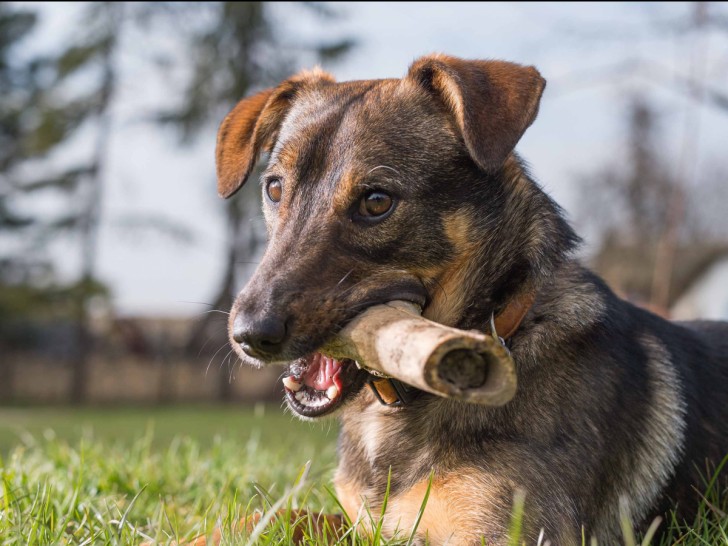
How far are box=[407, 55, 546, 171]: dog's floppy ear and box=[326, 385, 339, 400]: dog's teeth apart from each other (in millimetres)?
1090

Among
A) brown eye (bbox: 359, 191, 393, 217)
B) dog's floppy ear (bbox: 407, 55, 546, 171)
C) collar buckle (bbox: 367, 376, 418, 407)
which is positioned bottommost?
collar buckle (bbox: 367, 376, 418, 407)

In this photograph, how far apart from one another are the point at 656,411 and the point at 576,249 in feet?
2.66

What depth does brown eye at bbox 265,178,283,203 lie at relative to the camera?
12.3 ft

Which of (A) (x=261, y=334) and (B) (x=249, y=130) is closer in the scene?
(A) (x=261, y=334)

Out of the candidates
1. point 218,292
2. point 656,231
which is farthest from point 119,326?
point 656,231

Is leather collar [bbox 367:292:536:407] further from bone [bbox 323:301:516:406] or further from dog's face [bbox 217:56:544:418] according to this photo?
bone [bbox 323:301:516:406]

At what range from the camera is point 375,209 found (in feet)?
11.1

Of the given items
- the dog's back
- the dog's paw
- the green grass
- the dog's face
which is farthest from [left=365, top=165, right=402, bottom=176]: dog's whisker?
the dog's back

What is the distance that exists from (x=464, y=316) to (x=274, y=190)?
1.07 metres

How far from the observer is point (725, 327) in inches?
183

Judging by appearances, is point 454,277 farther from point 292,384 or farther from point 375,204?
point 292,384

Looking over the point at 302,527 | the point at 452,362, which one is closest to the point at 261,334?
the point at 452,362

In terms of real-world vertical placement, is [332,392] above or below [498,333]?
below

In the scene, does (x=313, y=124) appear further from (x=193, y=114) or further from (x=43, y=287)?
(x=43, y=287)
